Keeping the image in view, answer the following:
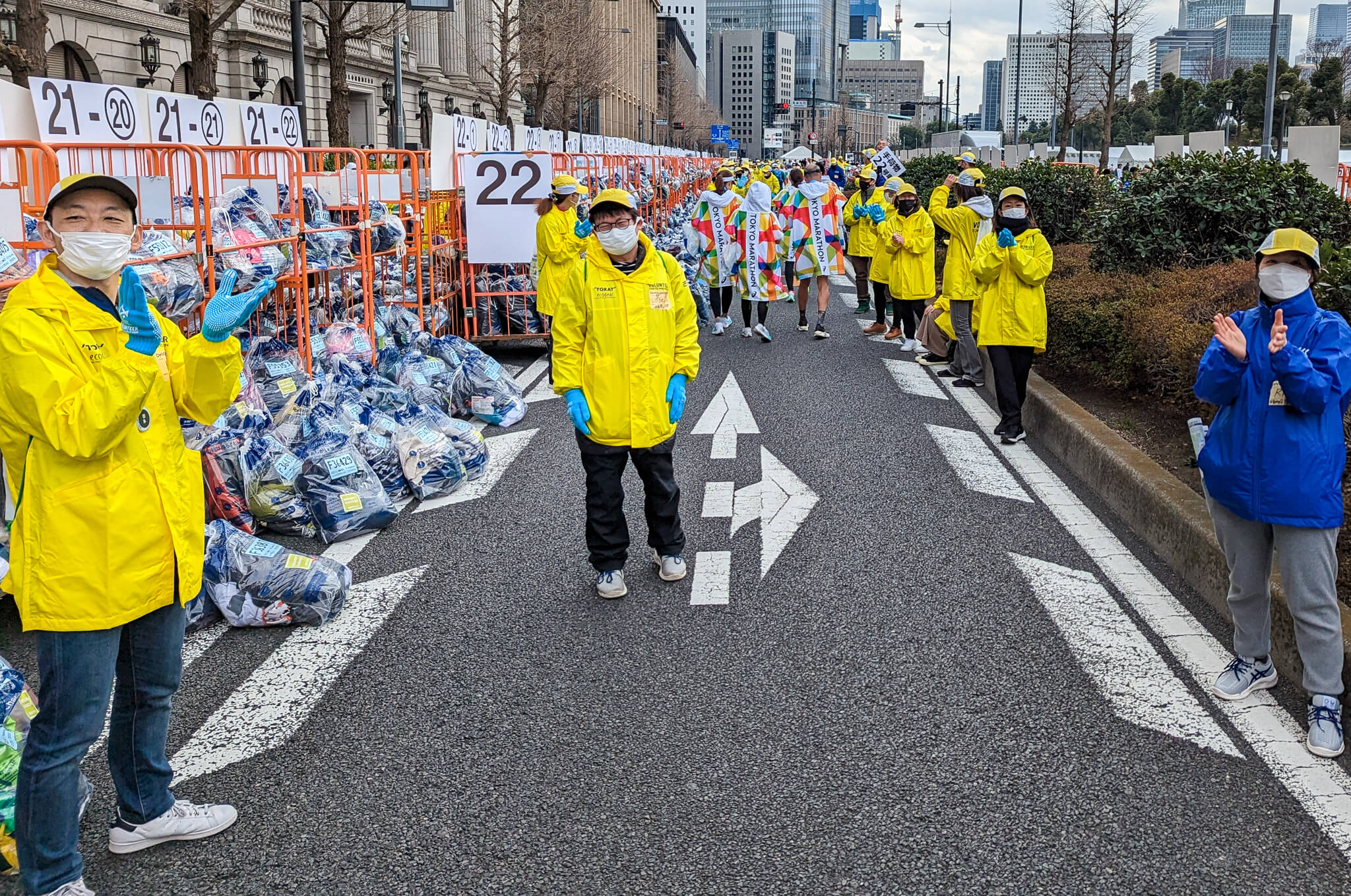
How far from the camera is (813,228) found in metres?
15.2

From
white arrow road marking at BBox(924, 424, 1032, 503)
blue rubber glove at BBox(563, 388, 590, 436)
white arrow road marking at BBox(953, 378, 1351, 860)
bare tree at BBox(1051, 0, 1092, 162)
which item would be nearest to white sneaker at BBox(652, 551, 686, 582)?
blue rubber glove at BBox(563, 388, 590, 436)

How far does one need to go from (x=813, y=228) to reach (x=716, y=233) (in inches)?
45.4

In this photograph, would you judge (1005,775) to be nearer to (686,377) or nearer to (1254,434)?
(1254,434)

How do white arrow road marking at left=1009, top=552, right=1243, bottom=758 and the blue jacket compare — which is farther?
white arrow road marking at left=1009, top=552, right=1243, bottom=758

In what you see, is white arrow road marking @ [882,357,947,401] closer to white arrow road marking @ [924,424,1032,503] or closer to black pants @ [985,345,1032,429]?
white arrow road marking @ [924,424,1032,503]

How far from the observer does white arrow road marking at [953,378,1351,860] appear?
391 centimetres

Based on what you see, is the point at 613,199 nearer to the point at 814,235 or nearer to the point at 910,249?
the point at 910,249

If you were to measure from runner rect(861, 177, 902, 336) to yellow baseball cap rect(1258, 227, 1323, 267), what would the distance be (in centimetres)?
912

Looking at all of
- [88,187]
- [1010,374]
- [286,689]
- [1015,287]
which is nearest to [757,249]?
[1010,374]

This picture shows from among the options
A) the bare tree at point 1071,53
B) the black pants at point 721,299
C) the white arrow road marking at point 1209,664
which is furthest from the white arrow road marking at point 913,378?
the bare tree at point 1071,53

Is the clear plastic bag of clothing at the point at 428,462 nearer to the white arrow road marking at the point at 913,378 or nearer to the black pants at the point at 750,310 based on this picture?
the white arrow road marking at the point at 913,378

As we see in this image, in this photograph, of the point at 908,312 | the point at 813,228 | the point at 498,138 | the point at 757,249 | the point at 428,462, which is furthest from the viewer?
the point at 498,138

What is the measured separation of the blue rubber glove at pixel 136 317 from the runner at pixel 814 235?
1225 cm

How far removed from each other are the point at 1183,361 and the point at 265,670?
5.76 m
